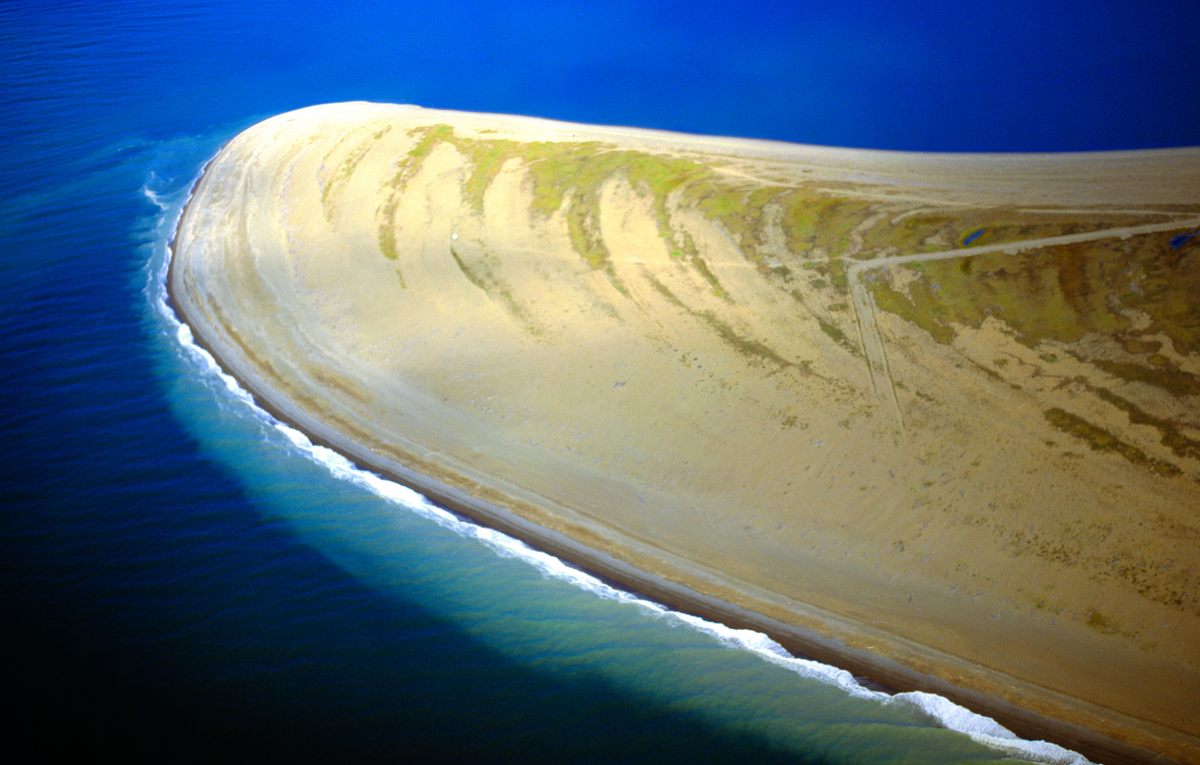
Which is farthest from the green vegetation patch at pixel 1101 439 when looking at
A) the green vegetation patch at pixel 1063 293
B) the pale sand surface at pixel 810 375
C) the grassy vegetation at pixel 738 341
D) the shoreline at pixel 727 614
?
the shoreline at pixel 727 614

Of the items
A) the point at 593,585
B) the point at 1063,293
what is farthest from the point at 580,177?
the point at 593,585

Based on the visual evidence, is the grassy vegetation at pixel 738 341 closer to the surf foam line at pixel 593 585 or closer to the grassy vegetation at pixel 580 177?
the grassy vegetation at pixel 580 177

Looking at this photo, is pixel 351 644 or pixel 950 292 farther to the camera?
pixel 950 292

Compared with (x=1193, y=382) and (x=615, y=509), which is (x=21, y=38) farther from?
(x=1193, y=382)

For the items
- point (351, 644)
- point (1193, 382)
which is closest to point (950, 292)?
point (1193, 382)

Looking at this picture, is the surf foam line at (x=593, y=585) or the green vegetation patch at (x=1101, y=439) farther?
the green vegetation patch at (x=1101, y=439)

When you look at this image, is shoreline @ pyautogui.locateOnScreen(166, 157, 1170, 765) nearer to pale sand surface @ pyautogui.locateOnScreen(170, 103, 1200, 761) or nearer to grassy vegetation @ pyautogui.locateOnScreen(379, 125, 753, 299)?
pale sand surface @ pyautogui.locateOnScreen(170, 103, 1200, 761)

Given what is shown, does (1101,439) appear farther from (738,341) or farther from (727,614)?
(727,614)
